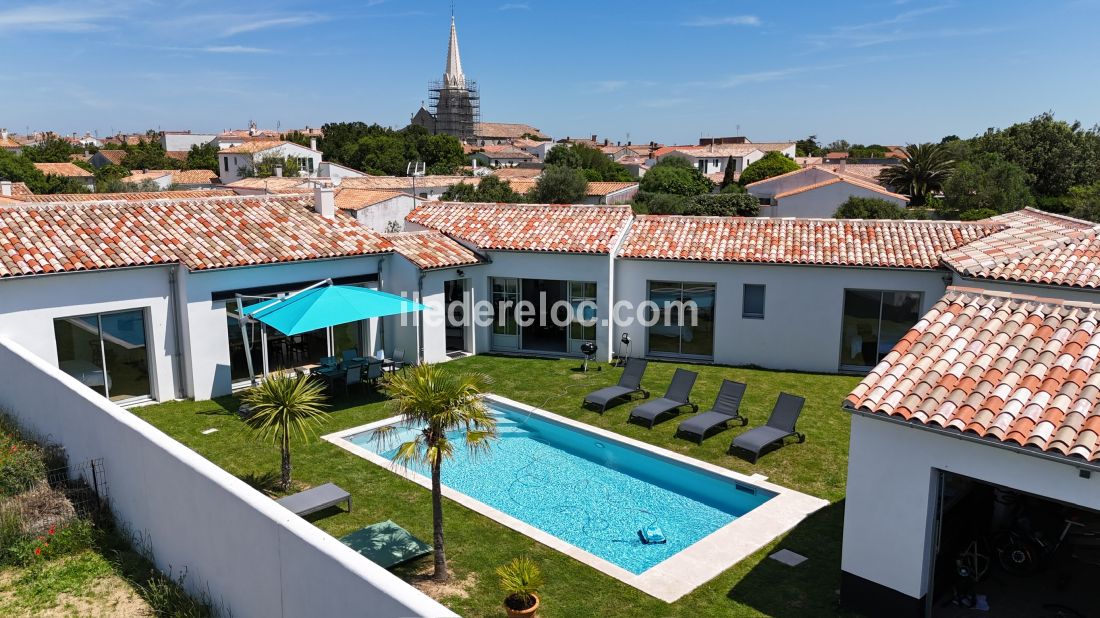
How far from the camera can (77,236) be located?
18438 mm

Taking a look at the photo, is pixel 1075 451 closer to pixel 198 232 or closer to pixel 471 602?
pixel 471 602

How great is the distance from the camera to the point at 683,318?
23.7 meters

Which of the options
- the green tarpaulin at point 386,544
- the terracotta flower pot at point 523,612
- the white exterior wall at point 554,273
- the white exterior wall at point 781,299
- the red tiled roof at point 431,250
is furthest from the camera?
the white exterior wall at point 554,273

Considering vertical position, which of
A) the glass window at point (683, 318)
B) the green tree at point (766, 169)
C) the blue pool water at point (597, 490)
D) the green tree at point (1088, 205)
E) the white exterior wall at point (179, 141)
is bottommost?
the blue pool water at point (597, 490)

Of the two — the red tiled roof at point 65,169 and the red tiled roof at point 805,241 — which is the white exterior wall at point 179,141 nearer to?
the red tiled roof at point 65,169

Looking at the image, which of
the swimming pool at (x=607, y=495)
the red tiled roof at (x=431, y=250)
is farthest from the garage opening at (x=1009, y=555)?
the red tiled roof at (x=431, y=250)

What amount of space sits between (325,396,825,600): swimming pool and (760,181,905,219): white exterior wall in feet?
162

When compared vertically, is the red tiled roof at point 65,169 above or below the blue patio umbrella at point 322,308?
above

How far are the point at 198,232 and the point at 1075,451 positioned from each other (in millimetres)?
19791

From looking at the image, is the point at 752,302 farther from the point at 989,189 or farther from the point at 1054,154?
the point at 1054,154

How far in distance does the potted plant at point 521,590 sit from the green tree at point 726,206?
57381mm

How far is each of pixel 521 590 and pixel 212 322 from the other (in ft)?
43.4

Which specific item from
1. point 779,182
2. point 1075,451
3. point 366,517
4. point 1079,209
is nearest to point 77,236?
point 366,517

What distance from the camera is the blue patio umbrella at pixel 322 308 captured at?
695 inches
